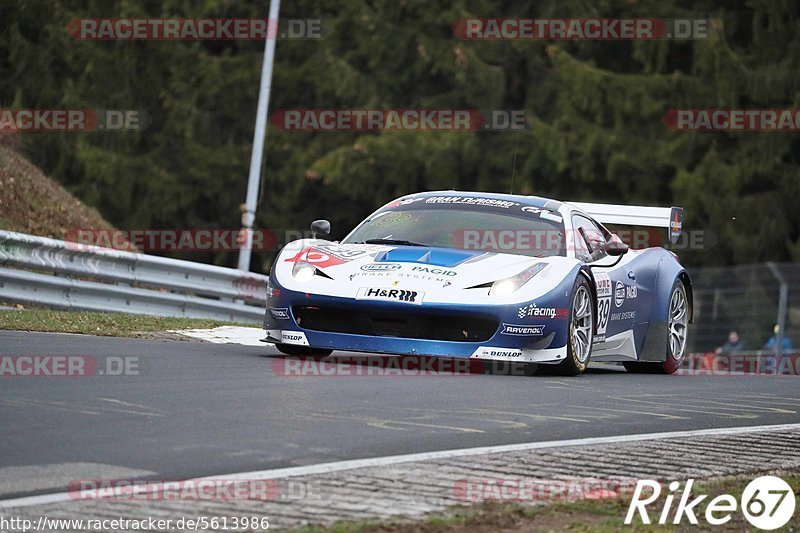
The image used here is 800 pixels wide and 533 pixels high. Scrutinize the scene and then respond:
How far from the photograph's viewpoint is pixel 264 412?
7324 mm

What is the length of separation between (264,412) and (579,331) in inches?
158

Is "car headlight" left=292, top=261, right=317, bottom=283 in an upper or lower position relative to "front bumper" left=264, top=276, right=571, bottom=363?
upper

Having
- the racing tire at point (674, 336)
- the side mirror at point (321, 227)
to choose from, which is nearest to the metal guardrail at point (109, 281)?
the side mirror at point (321, 227)

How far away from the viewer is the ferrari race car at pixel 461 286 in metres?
10.0

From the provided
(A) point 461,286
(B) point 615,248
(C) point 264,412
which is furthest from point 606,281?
(C) point 264,412

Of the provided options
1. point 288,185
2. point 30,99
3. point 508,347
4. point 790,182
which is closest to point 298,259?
point 508,347

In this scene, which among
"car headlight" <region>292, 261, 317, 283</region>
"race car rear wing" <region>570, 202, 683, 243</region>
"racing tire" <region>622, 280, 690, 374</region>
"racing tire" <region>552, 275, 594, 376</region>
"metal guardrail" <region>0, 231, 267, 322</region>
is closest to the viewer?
"car headlight" <region>292, 261, 317, 283</region>

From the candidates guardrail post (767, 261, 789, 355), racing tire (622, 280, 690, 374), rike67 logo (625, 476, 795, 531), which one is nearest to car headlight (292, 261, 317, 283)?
racing tire (622, 280, 690, 374)

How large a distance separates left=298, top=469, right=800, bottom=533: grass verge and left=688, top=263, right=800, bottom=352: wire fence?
1429 centimetres

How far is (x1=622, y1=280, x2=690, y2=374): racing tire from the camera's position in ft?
→ 43.0

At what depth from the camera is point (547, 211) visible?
38.1ft

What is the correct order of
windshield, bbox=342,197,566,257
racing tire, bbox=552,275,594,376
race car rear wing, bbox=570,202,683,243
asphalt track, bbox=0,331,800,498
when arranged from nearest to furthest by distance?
asphalt track, bbox=0,331,800,498
racing tire, bbox=552,275,594,376
windshield, bbox=342,197,566,257
race car rear wing, bbox=570,202,683,243

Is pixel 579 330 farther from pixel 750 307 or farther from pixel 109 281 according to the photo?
pixel 750 307

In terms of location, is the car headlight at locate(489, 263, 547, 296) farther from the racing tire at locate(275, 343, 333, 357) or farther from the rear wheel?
the racing tire at locate(275, 343, 333, 357)
